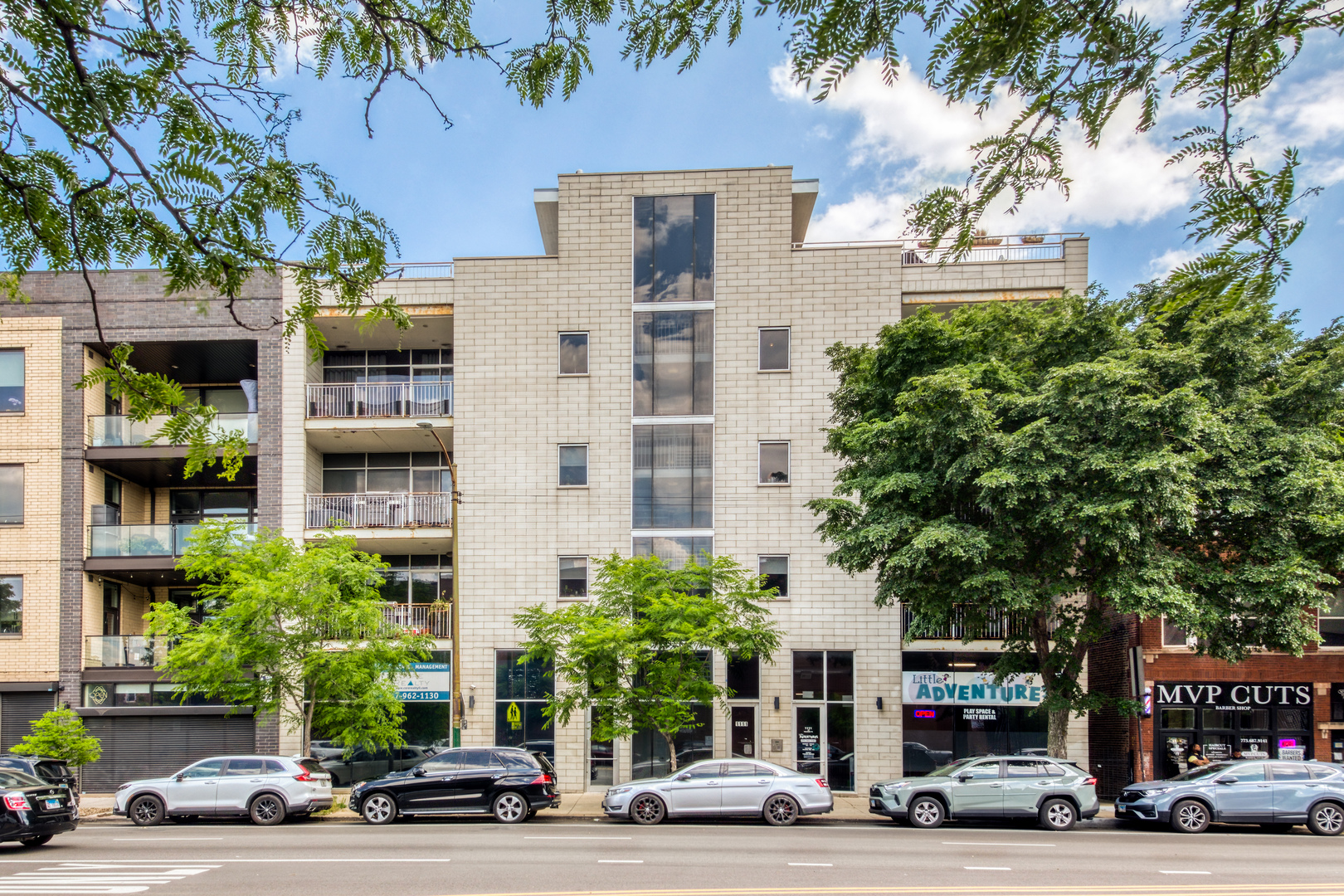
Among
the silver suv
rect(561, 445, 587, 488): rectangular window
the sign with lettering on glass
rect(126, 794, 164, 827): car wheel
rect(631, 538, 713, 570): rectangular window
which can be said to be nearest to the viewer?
the silver suv

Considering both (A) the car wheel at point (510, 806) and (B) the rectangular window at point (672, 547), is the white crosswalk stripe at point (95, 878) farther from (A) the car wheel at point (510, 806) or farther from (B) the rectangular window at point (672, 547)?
(B) the rectangular window at point (672, 547)

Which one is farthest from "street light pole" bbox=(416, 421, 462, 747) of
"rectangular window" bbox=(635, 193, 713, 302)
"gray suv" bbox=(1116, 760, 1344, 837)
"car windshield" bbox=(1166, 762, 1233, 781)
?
"car windshield" bbox=(1166, 762, 1233, 781)

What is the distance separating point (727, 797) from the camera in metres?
18.9

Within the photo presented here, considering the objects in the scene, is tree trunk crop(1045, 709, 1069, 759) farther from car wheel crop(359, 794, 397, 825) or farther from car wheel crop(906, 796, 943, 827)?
car wheel crop(359, 794, 397, 825)

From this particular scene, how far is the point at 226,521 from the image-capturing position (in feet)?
74.4

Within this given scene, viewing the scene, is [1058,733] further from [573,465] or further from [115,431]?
[115,431]

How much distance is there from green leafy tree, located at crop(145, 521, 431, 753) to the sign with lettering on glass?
1227 cm

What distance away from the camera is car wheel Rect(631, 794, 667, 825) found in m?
19.0

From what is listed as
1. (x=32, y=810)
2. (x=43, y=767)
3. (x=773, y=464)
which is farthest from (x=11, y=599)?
(x=773, y=464)

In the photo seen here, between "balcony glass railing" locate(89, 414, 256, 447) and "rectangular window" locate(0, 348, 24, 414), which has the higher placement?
"rectangular window" locate(0, 348, 24, 414)

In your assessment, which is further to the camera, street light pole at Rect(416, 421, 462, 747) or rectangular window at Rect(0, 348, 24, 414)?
rectangular window at Rect(0, 348, 24, 414)

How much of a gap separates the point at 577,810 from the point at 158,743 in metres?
12.4

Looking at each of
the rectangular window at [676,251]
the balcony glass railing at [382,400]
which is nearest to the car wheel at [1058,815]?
the rectangular window at [676,251]

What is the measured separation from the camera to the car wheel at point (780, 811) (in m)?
18.9
